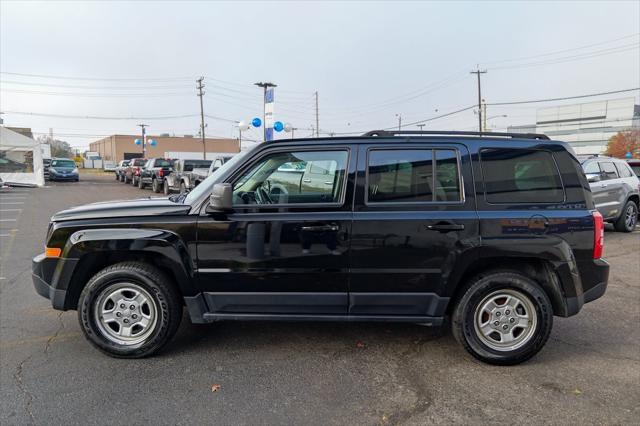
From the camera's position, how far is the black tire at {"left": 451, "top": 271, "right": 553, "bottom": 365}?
365 centimetres

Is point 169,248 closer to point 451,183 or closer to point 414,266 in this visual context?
point 414,266

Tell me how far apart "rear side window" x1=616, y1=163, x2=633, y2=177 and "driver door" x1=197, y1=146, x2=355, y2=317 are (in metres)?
9.57

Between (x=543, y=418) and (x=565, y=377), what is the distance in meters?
0.75

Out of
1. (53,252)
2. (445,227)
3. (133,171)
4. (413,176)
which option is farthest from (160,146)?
(445,227)

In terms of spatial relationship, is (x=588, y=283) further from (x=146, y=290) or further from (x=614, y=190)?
(x=614, y=190)

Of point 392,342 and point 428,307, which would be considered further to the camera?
point 392,342

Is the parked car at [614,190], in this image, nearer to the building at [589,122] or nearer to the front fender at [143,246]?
the front fender at [143,246]

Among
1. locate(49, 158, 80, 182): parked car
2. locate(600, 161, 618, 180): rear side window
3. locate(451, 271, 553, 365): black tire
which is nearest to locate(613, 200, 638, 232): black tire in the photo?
locate(600, 161, 618, 180): rear side window

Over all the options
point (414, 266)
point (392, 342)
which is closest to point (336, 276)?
point (414, 266)

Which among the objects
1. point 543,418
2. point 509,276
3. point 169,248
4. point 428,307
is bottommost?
point 543,418

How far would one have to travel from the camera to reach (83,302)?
12.2 ft

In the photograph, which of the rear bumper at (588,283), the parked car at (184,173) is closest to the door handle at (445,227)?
the rear bumper at (588,283)

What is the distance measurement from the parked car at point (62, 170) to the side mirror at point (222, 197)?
109ft

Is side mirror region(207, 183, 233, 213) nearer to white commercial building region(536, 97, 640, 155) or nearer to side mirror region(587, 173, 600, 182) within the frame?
side mirror region(587, 173, 600, 182)
